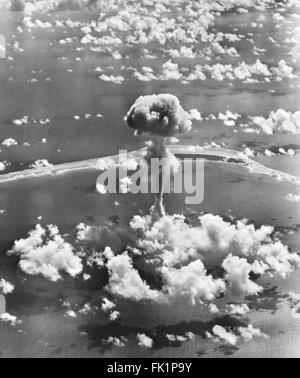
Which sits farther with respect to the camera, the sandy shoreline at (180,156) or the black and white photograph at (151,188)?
the sandy shoreline at (180,156)

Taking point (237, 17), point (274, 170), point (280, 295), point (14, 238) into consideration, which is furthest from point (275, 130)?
point (14, 238)

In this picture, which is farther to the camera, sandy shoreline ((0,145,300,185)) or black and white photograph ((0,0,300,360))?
sandy shoreline ((0,145,300,185))
